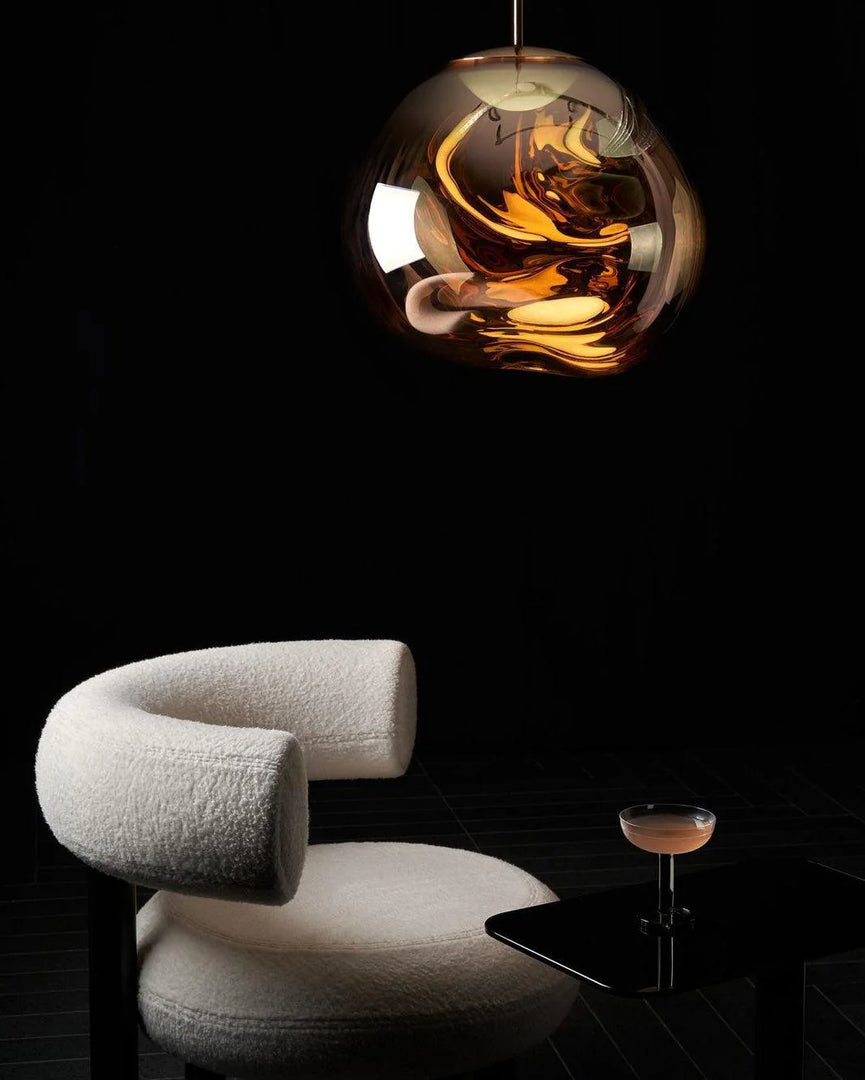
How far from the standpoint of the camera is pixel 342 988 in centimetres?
180

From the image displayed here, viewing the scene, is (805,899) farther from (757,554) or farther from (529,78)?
(757,554)

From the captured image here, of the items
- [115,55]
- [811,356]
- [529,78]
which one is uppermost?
[115,55]

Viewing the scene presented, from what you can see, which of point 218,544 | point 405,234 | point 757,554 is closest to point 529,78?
point 405,234

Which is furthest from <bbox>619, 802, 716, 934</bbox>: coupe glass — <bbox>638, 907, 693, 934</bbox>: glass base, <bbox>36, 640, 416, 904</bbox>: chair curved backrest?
<bbox>36, 640, 416, 904</bbox>: chair curved backrest

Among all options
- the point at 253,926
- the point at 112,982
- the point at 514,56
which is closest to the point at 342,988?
the point at 253,926

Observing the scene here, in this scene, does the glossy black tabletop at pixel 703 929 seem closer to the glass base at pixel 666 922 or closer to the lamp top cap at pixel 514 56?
the glass base at pixel 666 922

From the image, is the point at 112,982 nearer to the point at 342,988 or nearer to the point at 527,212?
the point at 342,988

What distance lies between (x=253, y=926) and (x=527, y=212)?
1.09 metres

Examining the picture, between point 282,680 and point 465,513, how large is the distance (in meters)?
2.43

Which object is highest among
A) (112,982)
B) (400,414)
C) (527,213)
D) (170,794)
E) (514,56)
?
(514,56)

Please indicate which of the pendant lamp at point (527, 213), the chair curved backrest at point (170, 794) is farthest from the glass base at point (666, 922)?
the pendant lamp at point (527, 213)

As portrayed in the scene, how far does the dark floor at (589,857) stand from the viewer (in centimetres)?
266

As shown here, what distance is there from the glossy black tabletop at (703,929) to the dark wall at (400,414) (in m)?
2.69

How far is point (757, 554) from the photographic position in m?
4.82
